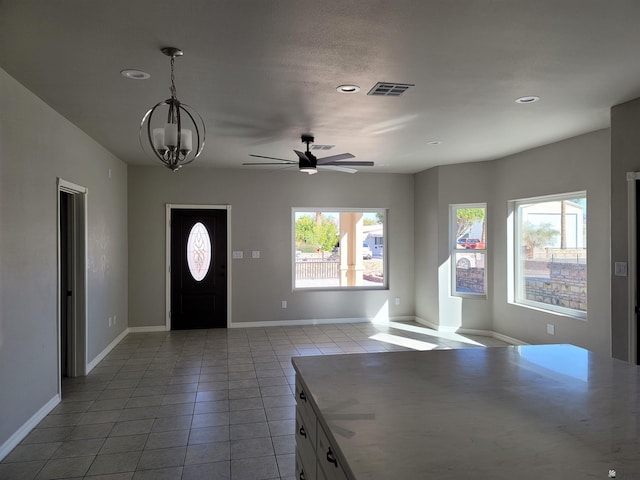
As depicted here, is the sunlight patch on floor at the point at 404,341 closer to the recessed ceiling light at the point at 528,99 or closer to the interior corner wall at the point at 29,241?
the recessed ceiling light at the point at 528,99

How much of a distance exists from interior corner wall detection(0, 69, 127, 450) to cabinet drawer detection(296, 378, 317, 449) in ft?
7.61

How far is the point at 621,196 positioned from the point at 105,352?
5786 millimetres

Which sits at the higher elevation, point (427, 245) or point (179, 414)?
point (427, 245)

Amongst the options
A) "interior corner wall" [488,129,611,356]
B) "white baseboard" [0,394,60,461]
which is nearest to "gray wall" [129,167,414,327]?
"interior corner wall" [488,129,611,356]

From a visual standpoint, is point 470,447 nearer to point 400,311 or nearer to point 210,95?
point 210,95

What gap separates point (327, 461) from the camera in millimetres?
1444

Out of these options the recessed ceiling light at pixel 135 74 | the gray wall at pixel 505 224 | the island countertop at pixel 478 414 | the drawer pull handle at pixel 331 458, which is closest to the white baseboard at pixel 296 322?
the gray wall at pixel 505 224

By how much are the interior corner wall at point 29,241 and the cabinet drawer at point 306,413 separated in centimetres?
232

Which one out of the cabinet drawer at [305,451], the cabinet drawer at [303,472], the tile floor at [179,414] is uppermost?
the cabinet drawer at [305,451]

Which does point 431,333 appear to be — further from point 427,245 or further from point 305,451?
point 305,451

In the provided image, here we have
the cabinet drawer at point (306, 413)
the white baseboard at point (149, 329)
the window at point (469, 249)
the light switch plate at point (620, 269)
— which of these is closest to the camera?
the cabinet drawer at point (306, 413)

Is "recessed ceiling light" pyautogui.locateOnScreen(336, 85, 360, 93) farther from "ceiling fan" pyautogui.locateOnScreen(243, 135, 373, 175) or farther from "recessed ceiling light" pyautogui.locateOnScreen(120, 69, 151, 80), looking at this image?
"recessed ceiling light" pyautogui.locateOnScreen(120, 69, 151, 80)

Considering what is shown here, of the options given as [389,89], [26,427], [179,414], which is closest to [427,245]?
[389,89]

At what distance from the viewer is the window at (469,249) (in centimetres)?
689
